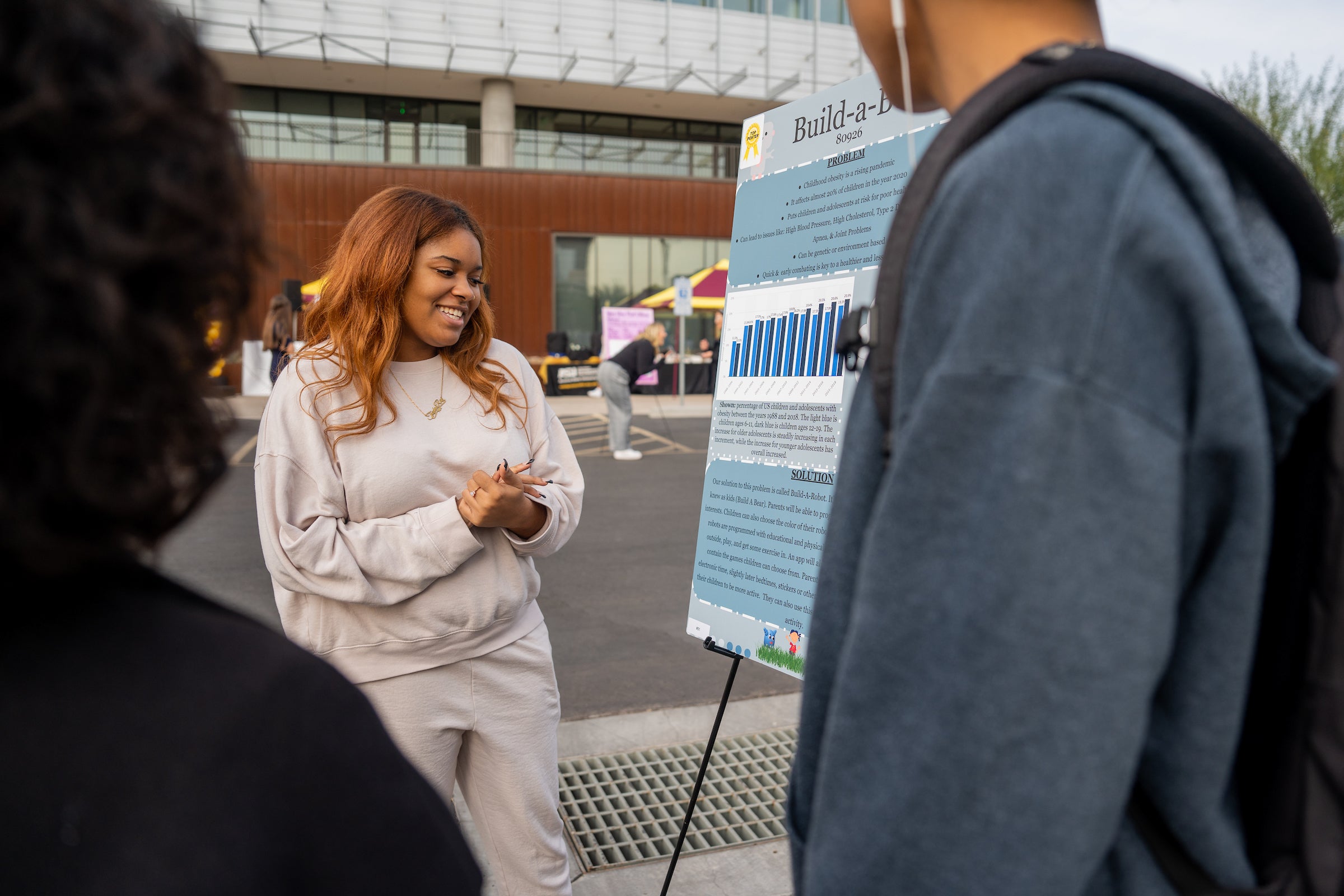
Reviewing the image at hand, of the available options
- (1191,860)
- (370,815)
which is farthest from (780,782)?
(370,815)

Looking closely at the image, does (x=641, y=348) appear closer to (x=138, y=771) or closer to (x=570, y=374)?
(x=570, y=374)

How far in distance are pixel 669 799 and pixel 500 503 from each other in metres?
1.76

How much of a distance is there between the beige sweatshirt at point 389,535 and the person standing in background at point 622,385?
10.1m

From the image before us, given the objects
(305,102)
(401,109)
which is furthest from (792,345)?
(305,102)

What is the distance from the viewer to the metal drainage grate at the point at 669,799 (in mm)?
3092

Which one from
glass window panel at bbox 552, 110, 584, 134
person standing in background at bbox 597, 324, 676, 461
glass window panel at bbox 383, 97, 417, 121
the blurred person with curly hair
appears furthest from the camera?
glass window panel at bbox 552, 110, 584, 134

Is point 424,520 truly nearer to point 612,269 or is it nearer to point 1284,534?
point 1284,534

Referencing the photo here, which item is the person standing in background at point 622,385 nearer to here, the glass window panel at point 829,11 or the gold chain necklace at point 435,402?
the gold chain necklace at point 435,402

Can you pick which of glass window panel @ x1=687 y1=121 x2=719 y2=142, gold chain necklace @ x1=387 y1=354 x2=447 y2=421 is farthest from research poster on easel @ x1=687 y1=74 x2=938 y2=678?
glass window panel @ x1=687 y1=121 x2=719 y2=142

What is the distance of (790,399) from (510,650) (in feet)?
3.20

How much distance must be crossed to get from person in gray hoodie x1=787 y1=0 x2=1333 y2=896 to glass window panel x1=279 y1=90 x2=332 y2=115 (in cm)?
2910

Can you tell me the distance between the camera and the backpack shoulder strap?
0.81 meters

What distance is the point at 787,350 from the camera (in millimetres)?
2508

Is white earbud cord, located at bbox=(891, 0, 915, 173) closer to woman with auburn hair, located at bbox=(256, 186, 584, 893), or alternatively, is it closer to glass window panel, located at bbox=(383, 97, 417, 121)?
woman with auburn hair, located at bbox=(256, 186, 584, 893)
